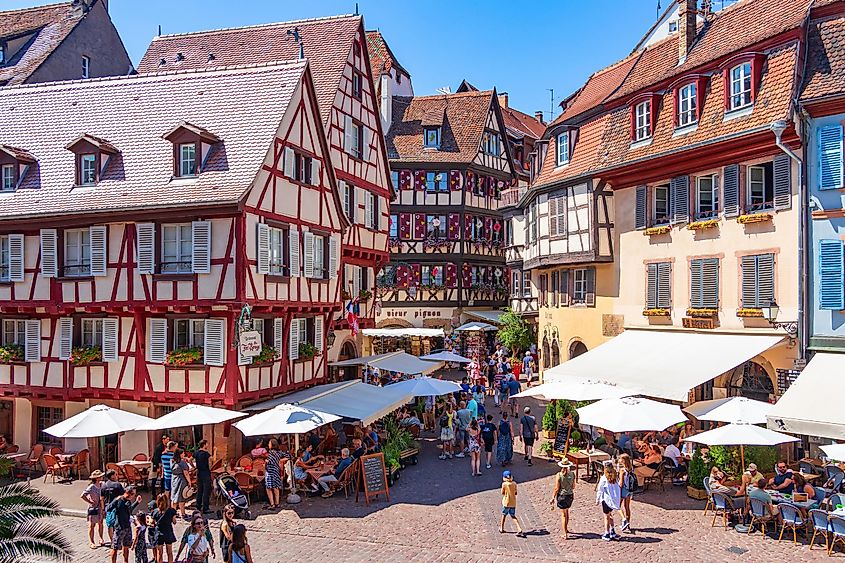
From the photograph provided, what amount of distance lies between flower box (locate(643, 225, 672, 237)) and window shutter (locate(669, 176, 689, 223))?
273mm

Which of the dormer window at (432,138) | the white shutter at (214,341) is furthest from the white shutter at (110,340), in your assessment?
the dormer window at (432,138)

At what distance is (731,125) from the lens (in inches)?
869

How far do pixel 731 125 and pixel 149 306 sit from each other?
51.8ft

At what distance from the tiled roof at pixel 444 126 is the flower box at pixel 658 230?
20178mm

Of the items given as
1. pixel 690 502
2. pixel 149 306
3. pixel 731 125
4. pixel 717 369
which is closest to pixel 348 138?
pixel 149 306

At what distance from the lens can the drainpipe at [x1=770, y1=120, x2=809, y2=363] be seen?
20.0m

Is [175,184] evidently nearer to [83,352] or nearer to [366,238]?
[83,352]

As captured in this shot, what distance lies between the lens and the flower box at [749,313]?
21.3 m

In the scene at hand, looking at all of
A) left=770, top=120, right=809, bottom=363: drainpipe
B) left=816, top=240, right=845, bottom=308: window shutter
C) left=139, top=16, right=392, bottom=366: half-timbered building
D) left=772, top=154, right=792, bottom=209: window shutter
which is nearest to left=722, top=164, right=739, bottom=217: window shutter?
left=772, top=154, right=792, bottom=209: window shutter

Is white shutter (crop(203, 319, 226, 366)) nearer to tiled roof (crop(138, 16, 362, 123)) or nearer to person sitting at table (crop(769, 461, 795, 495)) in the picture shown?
tiled roof (crop(138, 16, 362, 123))

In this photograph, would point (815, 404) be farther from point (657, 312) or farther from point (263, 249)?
point (263, 249)

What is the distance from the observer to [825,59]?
2019 centimetres

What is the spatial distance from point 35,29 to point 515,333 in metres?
25.4

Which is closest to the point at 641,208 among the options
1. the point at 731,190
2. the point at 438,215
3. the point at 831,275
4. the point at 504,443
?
the point at 731,190
